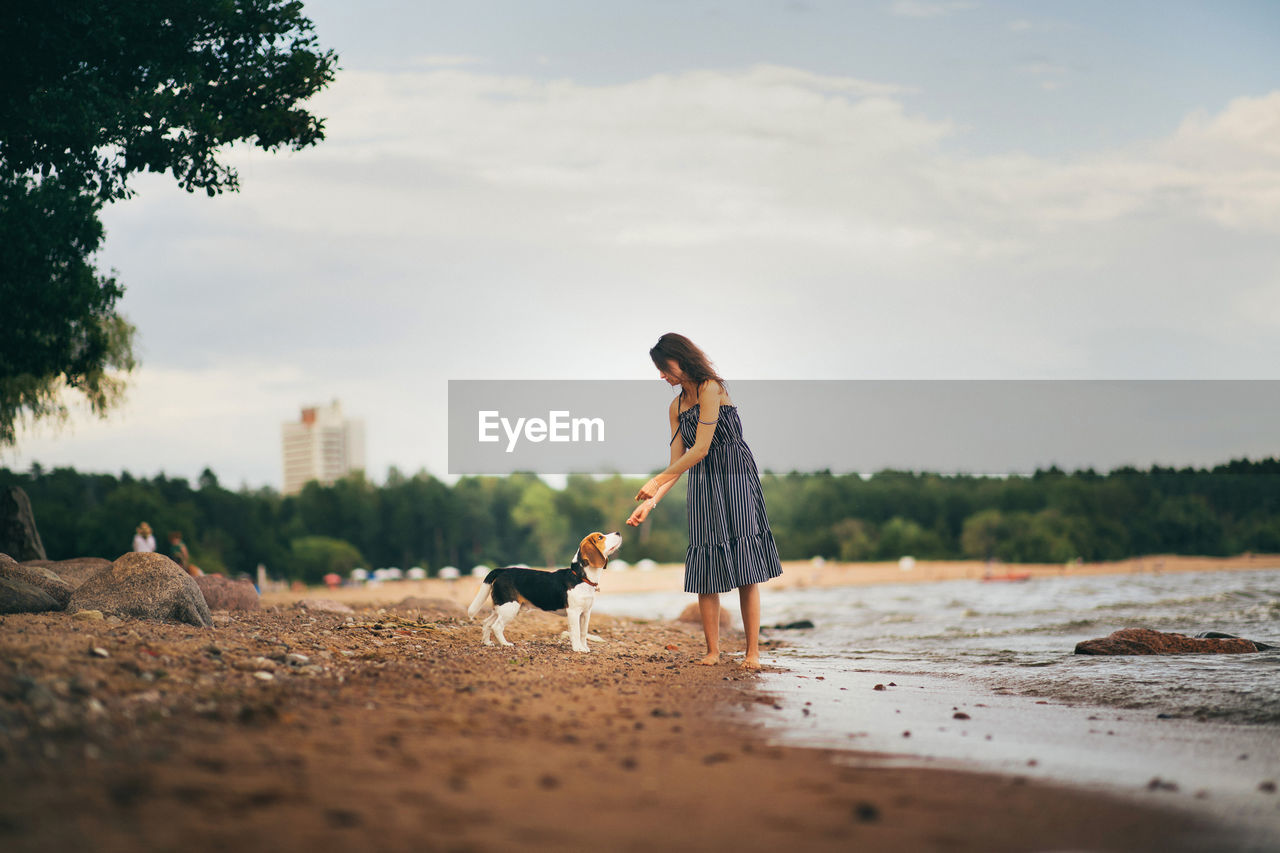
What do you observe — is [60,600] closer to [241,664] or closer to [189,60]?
[241,664]

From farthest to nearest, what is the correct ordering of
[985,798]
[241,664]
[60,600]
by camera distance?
[60,600], [241,664], [985,798]

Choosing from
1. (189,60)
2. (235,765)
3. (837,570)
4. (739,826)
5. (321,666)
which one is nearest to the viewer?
(739,826)

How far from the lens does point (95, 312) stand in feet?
36.5

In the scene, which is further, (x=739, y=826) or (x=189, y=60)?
(x=189, y=60)

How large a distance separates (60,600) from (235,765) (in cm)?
659

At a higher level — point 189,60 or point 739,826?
point 189,60

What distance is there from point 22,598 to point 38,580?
3.08ft

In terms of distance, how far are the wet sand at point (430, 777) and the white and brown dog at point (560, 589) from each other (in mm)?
2836

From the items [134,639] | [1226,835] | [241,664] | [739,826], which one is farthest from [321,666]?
[1226,835]

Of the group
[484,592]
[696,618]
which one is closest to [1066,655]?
[484,592]

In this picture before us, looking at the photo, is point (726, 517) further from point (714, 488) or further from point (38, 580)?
Answer: point (38, 580)

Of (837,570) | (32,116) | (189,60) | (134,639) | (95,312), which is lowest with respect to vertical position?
(837,570)

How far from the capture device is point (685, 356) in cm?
780

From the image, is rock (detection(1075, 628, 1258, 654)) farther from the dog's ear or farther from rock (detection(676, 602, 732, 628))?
rock (detection(676, 602, 732, 628))
